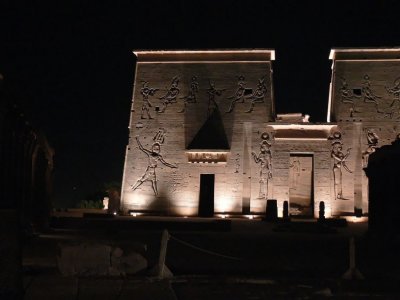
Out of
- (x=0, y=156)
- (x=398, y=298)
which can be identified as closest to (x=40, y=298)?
(x=0, y=156)

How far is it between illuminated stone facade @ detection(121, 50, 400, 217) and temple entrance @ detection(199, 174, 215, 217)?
51mm

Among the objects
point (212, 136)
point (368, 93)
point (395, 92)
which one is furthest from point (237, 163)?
point (395, 92)

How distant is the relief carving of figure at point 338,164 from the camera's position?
82.3ft

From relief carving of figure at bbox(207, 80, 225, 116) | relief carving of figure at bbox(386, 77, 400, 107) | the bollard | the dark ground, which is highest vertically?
relief carving of figure at bbox(386, 77, 400, 107)

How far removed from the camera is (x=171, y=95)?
27.2 m

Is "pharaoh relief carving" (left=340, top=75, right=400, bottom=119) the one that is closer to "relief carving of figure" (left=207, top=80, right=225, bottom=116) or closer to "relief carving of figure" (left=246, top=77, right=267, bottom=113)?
"relief carving of figure" (left=246, top=77, right=267, bottom=113)

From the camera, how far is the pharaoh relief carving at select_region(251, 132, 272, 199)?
2553 cm

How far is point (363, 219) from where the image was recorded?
24.1 m

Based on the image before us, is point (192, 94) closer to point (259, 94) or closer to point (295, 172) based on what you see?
point (259, 94)

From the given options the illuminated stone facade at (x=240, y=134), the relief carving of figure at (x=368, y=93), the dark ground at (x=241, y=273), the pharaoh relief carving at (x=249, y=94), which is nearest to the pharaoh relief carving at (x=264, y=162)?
the illuminated stone facade at (x=240, y=134)

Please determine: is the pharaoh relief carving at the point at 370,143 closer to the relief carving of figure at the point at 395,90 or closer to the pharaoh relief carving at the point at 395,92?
the pharaoh relief carving at the point at 395,92

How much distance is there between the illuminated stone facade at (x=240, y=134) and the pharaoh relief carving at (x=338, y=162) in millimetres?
49

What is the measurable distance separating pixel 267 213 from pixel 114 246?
15.3 metres

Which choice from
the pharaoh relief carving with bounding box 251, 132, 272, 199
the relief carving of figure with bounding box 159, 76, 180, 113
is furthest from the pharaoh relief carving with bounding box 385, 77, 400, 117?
the relief carving of figure with bounding box 159, 76, 180, 113
